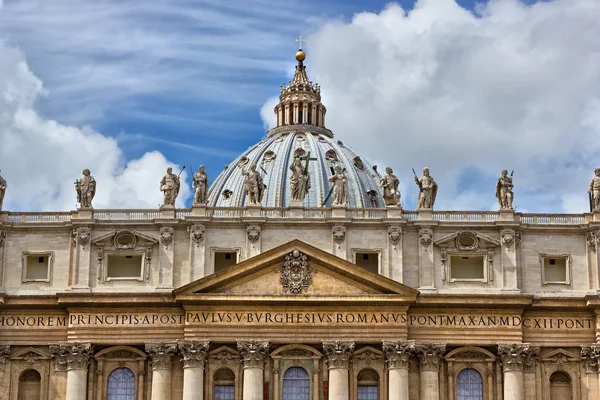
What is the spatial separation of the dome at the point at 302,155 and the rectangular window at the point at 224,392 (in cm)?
4413

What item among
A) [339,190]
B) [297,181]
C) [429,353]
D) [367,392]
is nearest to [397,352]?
[429,353]

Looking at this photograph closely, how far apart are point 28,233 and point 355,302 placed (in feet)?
60.7

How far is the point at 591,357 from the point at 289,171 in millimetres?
53791

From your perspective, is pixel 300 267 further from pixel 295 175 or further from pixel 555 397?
pixel 555 397

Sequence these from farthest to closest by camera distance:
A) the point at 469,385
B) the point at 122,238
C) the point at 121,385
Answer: the point at 122,238
the point at 469,385
the point at 121,385

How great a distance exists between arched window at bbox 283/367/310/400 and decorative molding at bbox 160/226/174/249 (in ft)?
31.5

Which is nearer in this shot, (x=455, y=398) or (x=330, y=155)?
(x=455, y=398)

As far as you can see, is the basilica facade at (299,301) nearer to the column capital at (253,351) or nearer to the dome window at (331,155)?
the column capital at (253,351)

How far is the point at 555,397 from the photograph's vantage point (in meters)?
76.8

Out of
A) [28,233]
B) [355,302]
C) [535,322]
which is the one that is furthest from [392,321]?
[28,233]

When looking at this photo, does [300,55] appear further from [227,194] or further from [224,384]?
[224,384]

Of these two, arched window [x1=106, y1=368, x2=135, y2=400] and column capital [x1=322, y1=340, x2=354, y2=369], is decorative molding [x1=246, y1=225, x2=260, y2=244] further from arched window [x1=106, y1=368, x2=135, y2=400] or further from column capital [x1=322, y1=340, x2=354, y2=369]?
arched window [x1=106, y1=368, x2=135, y2=400]

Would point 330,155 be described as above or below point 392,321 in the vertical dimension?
above

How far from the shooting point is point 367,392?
76.2 metres
